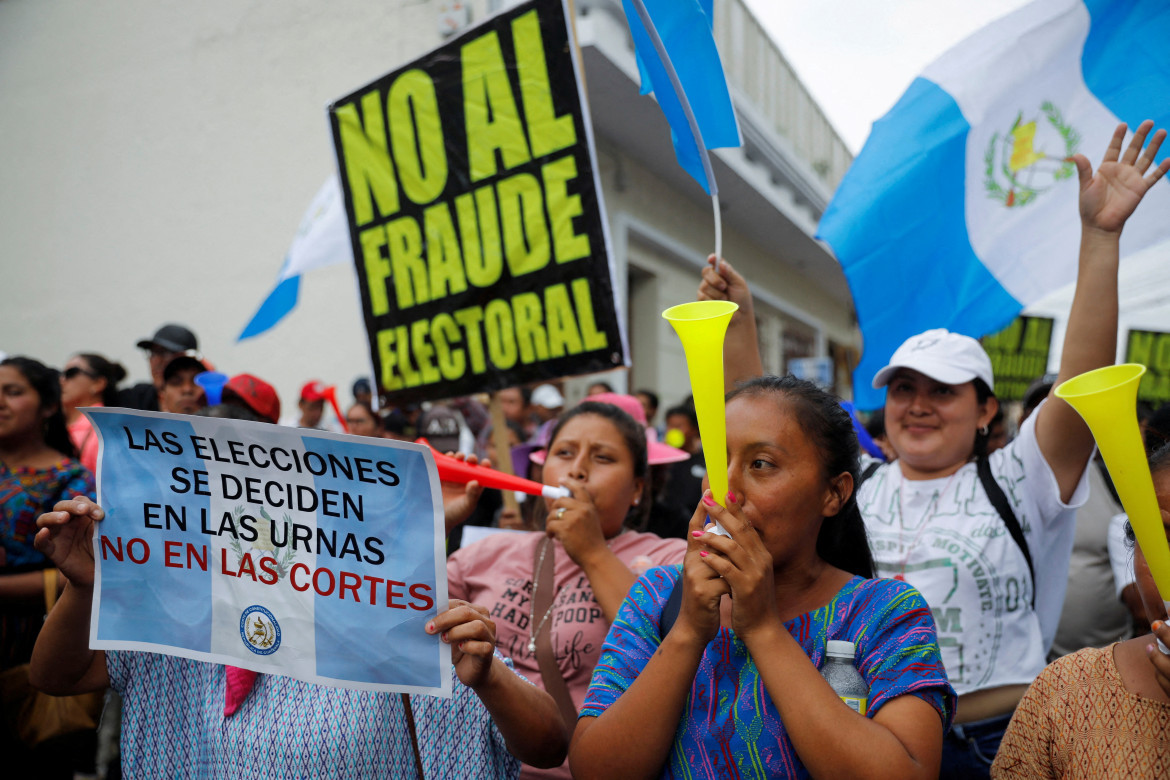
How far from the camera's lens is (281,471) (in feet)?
5.39

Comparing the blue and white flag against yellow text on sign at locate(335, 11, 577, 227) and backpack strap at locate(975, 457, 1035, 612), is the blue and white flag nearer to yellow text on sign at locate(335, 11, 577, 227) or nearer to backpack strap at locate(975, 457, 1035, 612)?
yellow text on sign at locate(335, 11, 577, 227)

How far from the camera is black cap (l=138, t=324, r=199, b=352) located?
4.29 meters

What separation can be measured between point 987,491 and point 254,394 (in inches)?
91.0

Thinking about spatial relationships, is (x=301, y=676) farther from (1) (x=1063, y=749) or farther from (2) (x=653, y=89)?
(2) (x=653, y=89)

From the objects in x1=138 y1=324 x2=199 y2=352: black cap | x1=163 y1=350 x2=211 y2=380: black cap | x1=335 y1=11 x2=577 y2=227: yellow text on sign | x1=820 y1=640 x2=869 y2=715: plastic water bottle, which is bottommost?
x1=820 y1=640 x2=869 y2=715: plastic water bottle

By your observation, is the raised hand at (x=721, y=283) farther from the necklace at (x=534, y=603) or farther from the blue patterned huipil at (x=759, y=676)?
the blue patterned huipil at (x=759, y=676)

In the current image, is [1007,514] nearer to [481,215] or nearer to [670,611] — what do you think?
[670,611]

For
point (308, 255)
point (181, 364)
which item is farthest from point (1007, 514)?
point (308, 255)

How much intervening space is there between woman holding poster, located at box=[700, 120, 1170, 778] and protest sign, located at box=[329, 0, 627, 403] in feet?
3.65

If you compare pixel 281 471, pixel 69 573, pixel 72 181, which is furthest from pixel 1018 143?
pixel 72 181

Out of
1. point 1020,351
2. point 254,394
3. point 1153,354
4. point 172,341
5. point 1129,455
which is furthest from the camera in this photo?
point 1020,351

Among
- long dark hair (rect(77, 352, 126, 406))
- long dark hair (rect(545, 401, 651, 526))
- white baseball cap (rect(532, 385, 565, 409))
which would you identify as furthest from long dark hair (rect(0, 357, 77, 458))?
white baseball cap (rect(532, 385, 565, 409))

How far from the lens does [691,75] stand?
2.46 meters

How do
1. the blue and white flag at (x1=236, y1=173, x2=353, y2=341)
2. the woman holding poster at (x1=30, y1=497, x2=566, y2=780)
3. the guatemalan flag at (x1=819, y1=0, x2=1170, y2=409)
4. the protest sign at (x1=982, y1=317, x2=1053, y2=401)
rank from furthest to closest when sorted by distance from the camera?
the protest sign at (x1=982, y1=317, x2=1053, y2=401)
the blue and white flag at (x1=236, y1=173, x2=353, y2=341)
the guatemalan flag at (x1=819, y1=0, x2=1170, y2=409)
the woman holding poster at (x1=30, y1=497, x2=566, y2=780)
